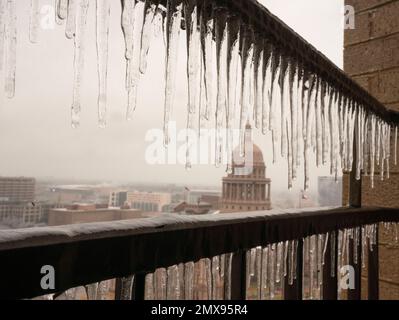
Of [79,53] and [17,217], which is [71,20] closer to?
[79,53]

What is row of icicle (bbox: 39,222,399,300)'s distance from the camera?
79 cm

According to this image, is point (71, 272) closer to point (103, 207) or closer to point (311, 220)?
point (311, 220)

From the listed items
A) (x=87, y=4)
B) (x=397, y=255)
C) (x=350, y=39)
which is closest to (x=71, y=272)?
(x=87, y=4)

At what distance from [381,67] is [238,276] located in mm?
2806

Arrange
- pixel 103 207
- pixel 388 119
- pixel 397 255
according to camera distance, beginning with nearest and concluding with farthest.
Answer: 1. pixel 388 119
2. pixel 397 255
3. pixel 103 207

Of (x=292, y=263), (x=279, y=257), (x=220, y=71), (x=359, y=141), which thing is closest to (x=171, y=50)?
(x=220, y=71)

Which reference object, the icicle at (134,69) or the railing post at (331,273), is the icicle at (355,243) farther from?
the icicle at (134,69)

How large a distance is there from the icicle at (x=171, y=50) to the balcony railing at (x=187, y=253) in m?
0.31

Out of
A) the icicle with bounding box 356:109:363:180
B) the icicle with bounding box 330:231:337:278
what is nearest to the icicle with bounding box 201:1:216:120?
the icicle with bounding box 330:231:337:278

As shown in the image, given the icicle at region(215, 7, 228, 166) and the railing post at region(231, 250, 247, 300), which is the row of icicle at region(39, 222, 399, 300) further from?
the icicle at region(215, 7, 228, 166)

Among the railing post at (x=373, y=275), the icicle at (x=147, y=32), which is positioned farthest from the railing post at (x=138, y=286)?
the railing post at (x=373, y=275)
